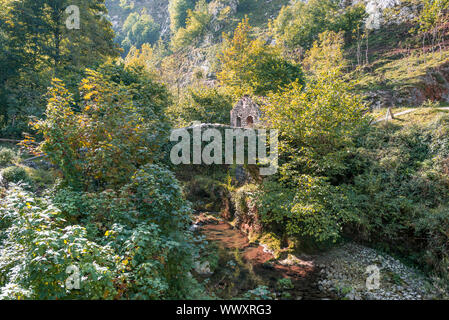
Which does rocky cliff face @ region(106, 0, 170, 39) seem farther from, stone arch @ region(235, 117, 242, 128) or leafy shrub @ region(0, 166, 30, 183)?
leafy shrub @ region(0, 166, 30, 183)

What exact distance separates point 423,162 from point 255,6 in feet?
218

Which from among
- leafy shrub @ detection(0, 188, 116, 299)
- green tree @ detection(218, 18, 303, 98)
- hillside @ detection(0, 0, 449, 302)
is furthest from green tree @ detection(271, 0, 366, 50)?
leafy shrub @ detection(0, 188, 116, 299)

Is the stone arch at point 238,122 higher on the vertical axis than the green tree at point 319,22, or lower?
lower

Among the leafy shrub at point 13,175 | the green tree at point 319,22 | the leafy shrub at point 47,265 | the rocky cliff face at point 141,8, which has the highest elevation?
the rocky cliff face at point 141,8

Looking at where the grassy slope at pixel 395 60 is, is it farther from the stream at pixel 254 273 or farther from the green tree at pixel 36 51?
the green tree at pixel 36 51

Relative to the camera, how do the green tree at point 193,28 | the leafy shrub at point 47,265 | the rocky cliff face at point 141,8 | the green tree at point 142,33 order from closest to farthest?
the leafy shrub at point 47,265 → the green tree at point 193,28 → the green tree at point 142,33 → the rocky cliff face at point 141,8

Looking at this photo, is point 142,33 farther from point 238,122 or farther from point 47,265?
point 47,265

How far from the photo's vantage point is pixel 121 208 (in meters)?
4.92

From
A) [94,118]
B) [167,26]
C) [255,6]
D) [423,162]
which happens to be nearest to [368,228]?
[423,162]

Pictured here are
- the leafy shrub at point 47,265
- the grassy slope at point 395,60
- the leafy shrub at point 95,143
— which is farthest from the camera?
the grassy slope at point 395,60

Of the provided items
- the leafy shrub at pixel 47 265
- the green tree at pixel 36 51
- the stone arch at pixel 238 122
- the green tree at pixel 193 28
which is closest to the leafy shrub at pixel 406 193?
the leafy shrub at pixel 47 265

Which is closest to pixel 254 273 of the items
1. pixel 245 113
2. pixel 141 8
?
pixel 245 113

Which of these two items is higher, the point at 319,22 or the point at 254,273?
the point at 319,22

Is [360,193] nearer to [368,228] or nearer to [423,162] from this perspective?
[368,228]
